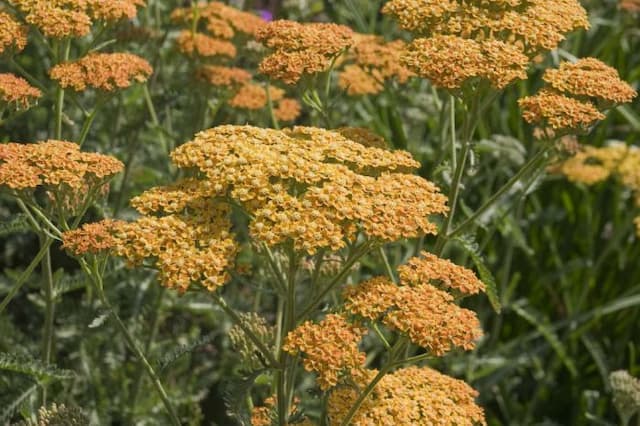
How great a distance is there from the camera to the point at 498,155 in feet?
17.6

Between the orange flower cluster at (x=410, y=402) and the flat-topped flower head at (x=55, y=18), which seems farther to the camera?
the flat-topped flower head at (x=55, y=18)

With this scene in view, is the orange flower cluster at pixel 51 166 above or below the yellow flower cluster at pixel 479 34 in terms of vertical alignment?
below

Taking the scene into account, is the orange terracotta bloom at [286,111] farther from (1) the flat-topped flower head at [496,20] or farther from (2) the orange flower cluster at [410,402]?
(2) the orange flower cluster at [410,402]

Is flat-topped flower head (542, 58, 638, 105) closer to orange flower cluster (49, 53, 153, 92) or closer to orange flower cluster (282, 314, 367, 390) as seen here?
orange flower cluster (282, 314, 367, 390)

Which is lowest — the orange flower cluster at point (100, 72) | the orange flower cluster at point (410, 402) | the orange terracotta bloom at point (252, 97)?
the orange flower cluster at point (410, 402)

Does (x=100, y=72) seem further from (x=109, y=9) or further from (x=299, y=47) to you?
(x=299, y=47)

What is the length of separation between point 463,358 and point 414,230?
2462mm

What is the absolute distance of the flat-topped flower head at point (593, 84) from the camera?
3.48m

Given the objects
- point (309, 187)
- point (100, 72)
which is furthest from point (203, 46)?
A: point (309, 187)

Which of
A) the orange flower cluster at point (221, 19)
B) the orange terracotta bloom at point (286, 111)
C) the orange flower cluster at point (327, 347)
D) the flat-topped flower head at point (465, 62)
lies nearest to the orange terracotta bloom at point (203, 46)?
the orange flower cluster at point (221, 19)

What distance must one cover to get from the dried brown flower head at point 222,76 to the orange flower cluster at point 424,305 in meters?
1.99

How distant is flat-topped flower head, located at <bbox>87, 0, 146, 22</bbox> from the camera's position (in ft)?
12.6

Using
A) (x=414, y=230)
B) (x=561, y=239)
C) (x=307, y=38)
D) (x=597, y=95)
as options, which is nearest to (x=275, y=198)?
(x=414, y=230)

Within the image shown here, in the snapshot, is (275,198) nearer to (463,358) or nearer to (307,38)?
(307,38)
